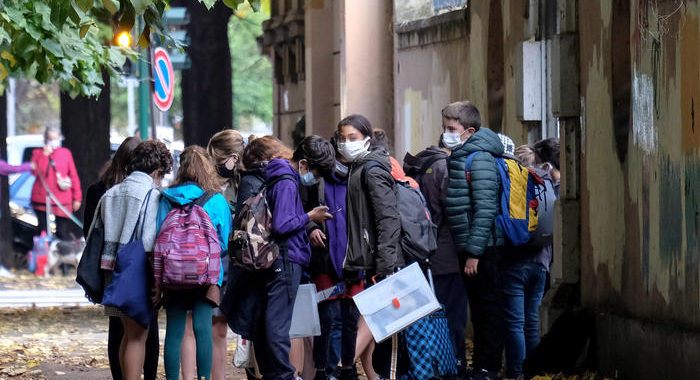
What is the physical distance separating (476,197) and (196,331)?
77.8 inches

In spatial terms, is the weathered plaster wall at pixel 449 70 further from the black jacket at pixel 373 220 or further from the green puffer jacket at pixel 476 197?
the black jacket at pixel 373 220

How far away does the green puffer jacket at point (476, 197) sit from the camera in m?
9.87

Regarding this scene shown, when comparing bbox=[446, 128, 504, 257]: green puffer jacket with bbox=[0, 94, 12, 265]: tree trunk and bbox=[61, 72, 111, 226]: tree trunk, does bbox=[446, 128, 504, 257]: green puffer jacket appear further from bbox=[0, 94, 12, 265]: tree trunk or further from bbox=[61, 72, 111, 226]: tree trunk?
bbox=[0, 94, 12, 265]: tree trunk

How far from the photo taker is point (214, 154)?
10.7 meters

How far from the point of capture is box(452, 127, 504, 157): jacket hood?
9953mm

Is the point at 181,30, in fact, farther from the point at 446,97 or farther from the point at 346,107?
the point at 446,97

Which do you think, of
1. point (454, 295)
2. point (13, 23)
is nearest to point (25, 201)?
point (13, 23)

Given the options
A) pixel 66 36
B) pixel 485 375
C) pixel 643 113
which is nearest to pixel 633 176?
pixel 643 113

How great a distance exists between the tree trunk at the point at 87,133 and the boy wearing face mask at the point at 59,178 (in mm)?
1126

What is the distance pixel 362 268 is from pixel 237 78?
42.7m

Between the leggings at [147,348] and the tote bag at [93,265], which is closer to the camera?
the tote bag at [93,265]

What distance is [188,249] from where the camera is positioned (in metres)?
9.30

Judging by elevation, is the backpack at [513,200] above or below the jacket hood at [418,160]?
below

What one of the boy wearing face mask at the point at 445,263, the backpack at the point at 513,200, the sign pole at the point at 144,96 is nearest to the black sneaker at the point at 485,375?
the boy wearing face mask at the point at 445,263
